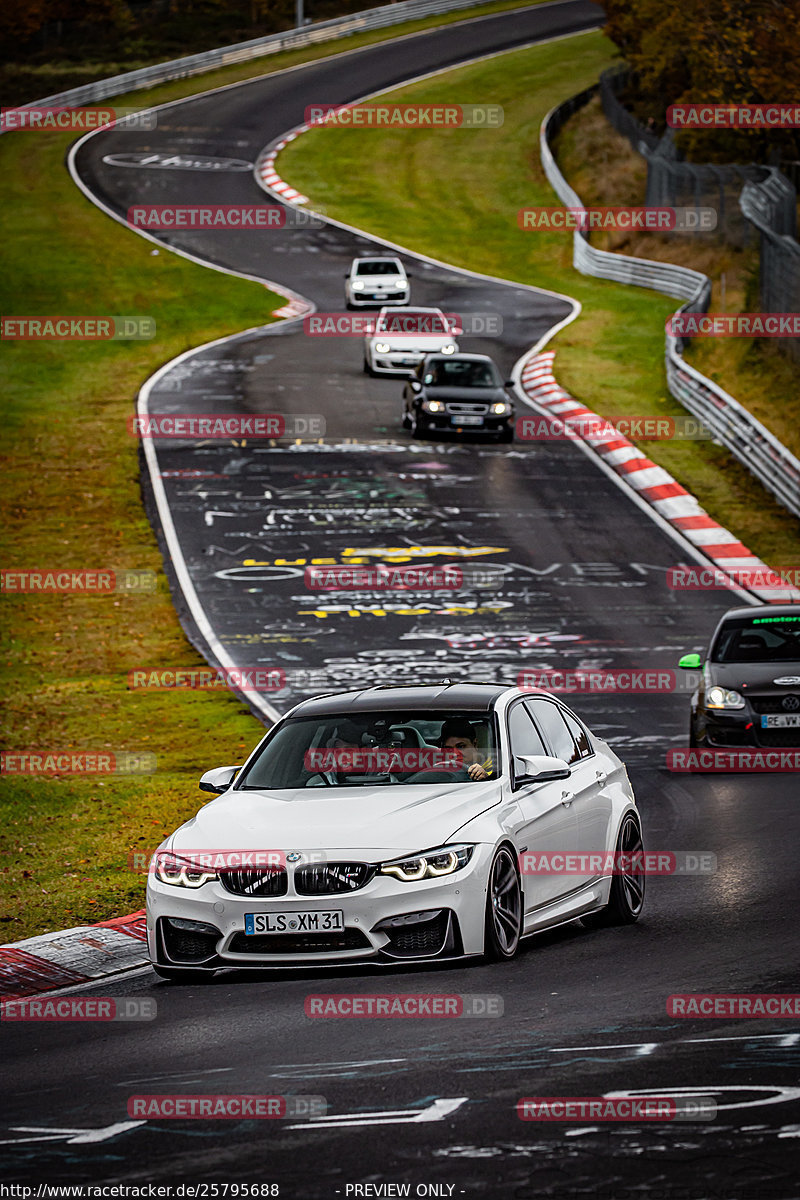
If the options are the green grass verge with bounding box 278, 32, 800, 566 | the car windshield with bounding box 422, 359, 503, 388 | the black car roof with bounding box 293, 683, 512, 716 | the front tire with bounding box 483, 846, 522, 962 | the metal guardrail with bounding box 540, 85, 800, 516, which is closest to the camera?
the front tire with bounding box 483, 846, 522, 962

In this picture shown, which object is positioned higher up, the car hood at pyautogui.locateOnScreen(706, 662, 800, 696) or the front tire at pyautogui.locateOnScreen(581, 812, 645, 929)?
the front tire at pyautogui.locateOnScreen(581, 812, 645, 929)

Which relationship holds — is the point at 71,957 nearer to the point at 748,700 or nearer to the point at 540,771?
the point at 540,771

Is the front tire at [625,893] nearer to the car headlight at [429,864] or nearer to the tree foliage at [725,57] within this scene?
the car headlight at [429,864]

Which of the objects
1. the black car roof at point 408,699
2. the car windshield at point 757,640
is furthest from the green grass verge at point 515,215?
the black car roof at point 408,699

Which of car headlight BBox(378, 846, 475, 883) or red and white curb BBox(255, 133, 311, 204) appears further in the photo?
red and white curb BBox(255, 133, 311, 204)

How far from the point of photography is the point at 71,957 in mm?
10672

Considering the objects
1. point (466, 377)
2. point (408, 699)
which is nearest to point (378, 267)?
point (466, 377)

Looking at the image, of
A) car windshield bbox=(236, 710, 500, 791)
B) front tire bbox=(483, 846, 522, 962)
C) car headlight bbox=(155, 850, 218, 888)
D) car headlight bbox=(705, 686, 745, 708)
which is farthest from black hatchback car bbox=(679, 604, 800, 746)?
car headlight bbox=(155, 850, 218, 888)

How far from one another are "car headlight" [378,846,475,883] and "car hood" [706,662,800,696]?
9.21 meters

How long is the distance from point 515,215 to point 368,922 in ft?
198

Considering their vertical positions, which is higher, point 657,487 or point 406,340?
point 406,340

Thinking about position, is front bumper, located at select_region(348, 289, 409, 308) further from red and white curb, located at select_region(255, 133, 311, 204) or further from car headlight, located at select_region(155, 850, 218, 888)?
car headlight, located at select_region(155, 850, 218, 888)

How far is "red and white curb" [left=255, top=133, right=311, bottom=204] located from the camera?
218ft

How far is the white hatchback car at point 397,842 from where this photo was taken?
30.0 feet
